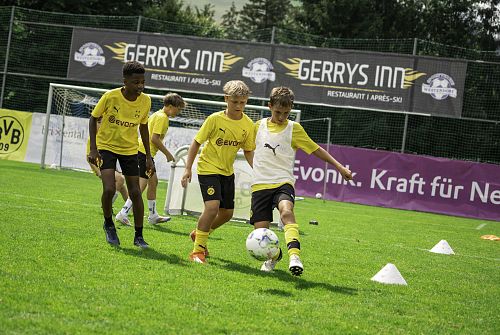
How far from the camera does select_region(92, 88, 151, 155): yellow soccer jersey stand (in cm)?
769

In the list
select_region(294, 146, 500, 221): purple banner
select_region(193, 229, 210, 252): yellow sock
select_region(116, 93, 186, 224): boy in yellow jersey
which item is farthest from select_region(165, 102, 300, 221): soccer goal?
select_region(294, 146, 500, 221): purple banner

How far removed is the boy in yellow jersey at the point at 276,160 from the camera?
23.2 ft

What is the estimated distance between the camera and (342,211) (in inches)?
717

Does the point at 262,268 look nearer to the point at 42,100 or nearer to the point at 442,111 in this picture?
the point at 442,111

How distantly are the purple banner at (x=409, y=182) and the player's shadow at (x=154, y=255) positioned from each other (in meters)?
15.4

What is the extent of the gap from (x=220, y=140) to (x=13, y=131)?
1858 cm

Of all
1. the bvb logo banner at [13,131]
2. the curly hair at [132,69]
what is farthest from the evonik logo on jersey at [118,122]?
the bvb logo banner at [13,131]

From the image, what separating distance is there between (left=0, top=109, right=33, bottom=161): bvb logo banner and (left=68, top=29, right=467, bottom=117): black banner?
7.53ft

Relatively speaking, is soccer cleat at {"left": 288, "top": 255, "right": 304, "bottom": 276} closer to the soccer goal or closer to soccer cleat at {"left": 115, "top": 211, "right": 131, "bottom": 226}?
soccer cleat at {"left": 115, "top": 211, "right": 131, "bottom": 226}

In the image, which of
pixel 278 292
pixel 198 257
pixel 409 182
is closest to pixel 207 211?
pixel 198 257

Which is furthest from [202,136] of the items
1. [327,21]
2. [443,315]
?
[327,21]

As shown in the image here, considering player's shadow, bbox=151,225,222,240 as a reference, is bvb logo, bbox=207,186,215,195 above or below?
above

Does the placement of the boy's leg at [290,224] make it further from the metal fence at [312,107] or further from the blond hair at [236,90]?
the metal fence at [312,107]

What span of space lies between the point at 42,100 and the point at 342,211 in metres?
15.4
